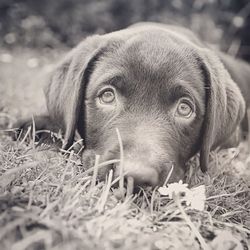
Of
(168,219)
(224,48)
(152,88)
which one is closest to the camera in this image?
(168,219)

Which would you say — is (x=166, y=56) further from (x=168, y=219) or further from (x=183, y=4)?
(x=183, y=4)

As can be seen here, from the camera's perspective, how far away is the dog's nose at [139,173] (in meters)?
3.24

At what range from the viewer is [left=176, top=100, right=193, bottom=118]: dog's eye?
4.09m

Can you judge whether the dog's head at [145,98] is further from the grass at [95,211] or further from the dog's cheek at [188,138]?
the grass at [95,211]

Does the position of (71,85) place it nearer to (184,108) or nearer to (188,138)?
(184,108)

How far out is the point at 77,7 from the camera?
8938mm

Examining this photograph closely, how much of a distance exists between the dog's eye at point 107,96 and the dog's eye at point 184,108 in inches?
21.2

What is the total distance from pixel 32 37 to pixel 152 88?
551 cm

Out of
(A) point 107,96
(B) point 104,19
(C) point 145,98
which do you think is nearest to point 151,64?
(C) point 145,98

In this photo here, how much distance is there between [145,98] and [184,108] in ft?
1.25

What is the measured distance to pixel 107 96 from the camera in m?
4.11

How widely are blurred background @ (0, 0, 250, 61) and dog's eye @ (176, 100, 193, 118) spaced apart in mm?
4734

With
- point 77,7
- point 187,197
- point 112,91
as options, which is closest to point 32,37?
point 77,7

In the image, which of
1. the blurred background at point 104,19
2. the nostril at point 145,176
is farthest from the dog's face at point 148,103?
the blurred background at point 104,19
